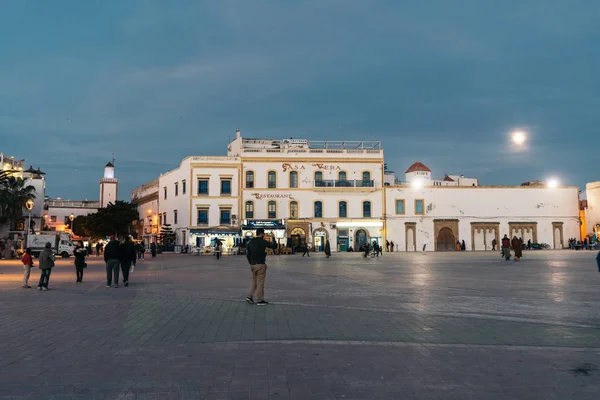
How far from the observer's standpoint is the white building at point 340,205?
53.7 metres

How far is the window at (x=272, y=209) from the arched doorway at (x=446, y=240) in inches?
711

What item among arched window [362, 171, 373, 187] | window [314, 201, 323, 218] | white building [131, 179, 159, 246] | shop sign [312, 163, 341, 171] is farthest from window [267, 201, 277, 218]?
white building [131, 179, 159, 246]

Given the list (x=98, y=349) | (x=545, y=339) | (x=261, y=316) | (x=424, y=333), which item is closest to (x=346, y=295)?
(x=261, y=316)

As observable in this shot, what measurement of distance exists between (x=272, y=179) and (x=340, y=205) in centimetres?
766

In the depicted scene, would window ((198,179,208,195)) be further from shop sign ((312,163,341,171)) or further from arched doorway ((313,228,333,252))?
arched doorway ((313,228,333,252))

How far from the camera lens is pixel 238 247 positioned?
1978 inches

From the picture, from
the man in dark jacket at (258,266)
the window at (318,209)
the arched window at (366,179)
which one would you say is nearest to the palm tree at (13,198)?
the window at (318,209)

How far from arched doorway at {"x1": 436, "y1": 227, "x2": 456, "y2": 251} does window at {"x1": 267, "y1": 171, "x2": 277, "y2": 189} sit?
1883 cm

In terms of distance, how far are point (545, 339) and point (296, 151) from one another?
1900 inches

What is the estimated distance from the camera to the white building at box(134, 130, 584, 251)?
5372 cm

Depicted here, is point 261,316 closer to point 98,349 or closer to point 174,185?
point 98,349

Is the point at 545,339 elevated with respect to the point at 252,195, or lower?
lower

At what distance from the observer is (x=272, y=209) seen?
5419cm

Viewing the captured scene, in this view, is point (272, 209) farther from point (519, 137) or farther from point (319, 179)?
point (519, 137)
